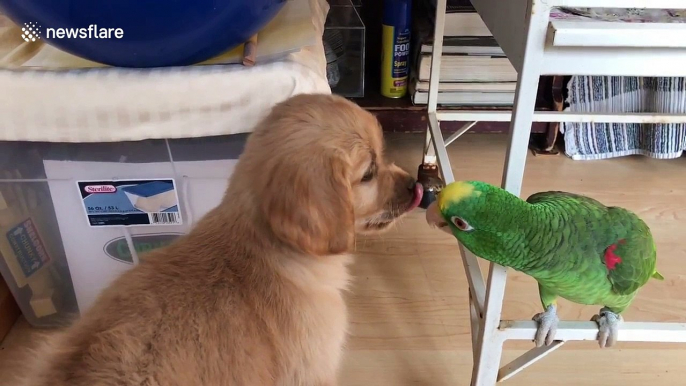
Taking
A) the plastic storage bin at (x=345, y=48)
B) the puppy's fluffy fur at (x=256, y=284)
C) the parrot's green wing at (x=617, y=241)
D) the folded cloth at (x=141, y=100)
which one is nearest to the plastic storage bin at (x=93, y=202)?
the folded cloth at (x=141, y=100)

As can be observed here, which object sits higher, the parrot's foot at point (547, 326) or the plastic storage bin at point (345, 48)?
the plastic storage bin at point (345, 48)

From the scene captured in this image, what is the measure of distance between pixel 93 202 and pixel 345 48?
78 centimetres

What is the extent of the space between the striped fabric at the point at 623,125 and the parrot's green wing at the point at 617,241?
31.7 inches

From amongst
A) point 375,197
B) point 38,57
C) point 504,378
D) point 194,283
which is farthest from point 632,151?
point 38,57

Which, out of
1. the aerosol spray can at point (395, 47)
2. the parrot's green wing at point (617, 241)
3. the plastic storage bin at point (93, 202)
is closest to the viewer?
the parrot's green wing at point (617, 241)

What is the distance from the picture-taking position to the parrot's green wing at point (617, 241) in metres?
0.68

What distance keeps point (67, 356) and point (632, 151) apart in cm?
135

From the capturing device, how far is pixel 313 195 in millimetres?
634

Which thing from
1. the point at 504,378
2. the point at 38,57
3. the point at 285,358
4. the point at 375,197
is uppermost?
the point at 38,57

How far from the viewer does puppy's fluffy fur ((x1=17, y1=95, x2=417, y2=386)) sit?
593 mm

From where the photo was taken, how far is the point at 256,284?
679mm

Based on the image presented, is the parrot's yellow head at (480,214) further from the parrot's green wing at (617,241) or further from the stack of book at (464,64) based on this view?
the stack of book at (464,64)

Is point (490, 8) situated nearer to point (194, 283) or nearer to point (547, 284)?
point (547, 284)

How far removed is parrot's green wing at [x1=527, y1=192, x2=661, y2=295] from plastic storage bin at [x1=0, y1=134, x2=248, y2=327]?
0.47 meters
